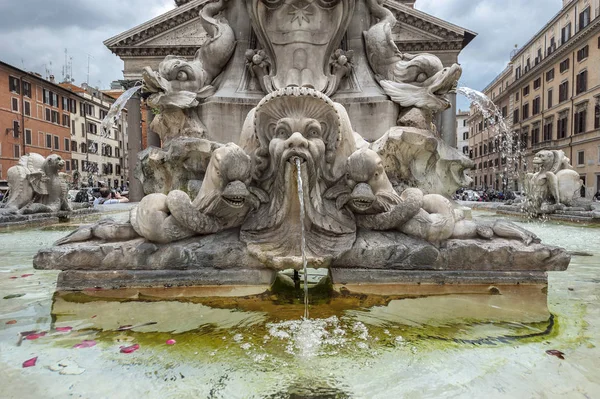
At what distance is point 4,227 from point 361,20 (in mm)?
7243

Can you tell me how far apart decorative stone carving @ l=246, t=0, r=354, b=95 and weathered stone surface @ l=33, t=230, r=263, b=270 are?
2443 millimetres

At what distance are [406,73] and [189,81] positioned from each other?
7.88 feet

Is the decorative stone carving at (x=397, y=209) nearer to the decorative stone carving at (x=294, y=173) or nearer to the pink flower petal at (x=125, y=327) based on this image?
the decorative stone carving at (x=294, y=173)

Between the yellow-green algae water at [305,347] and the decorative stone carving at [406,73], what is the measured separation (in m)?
2.38

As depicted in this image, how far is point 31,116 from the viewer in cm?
4647

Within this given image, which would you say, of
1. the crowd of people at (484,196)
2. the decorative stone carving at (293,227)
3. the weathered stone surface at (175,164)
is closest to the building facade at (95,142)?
the crowd of people at (484,196)

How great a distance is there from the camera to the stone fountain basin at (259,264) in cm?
297

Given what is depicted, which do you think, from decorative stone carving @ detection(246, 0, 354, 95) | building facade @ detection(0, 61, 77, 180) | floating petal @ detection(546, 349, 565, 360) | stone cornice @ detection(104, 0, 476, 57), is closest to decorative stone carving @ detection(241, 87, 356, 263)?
floating petal @ detection(546, 349, 565, 360)

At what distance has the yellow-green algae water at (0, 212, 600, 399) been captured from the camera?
1.85m

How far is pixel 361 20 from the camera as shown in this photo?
17.6 feet

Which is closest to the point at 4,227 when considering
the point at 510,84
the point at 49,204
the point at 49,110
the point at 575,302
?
the point at 49,204

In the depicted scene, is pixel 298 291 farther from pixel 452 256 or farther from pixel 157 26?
pixel 157 26

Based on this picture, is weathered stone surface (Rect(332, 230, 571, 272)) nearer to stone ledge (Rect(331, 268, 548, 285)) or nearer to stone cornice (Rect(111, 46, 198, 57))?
stone ledge (Rect(331, 268, 548, 285))

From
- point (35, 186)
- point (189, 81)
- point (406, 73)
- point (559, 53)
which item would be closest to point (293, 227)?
point (189, 81)
